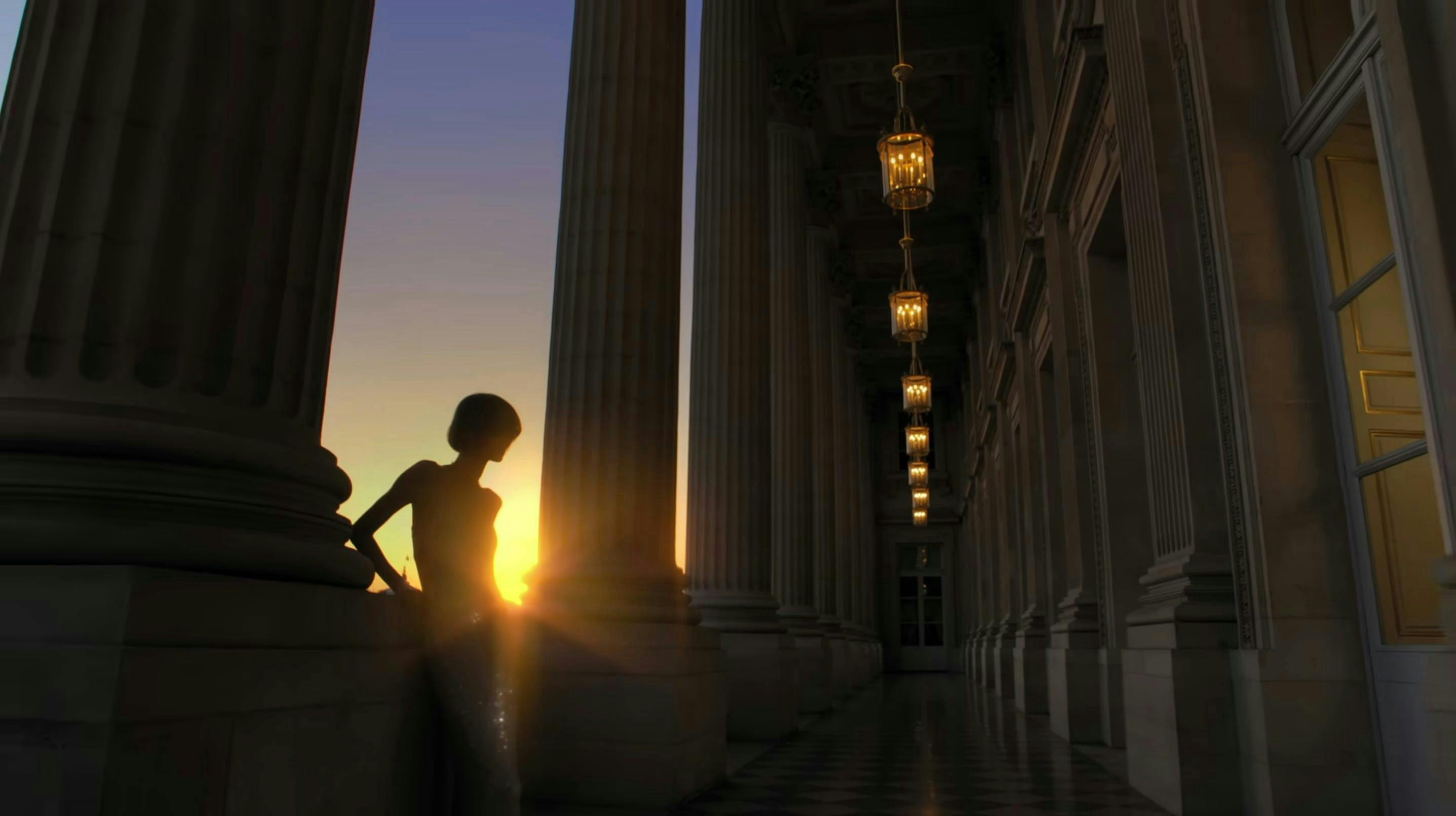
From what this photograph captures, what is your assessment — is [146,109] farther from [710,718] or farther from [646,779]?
[710,718]

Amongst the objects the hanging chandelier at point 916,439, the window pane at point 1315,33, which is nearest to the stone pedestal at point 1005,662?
the hanging chandelier at point 916,439

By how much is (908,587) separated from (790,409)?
2236 centimetres

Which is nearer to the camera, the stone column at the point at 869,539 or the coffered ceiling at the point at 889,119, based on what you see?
the coffered ceiling at the point at 889,119

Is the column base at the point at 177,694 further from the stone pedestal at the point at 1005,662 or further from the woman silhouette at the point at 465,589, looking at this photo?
the stone pedestal at the point at 1005,662

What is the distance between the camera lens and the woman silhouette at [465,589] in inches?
109

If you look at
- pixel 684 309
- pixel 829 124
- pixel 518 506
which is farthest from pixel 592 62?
pixel 829 124

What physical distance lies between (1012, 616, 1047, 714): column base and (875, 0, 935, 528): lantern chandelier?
13.5ft

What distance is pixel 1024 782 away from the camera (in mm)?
6742

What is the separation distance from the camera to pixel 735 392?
1020cm

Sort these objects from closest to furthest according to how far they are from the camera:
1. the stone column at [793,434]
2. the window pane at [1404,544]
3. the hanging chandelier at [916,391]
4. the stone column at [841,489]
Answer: the window pane at [1404,544]
the stone column at [793,434]
the hanging chandelier at [916,391]
the stone column at [841,489]

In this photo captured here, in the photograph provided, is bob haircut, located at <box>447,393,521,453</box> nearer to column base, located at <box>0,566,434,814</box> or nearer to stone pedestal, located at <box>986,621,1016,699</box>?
column base, located at <box>0,566,434,814</box>

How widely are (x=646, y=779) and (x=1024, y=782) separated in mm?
2862

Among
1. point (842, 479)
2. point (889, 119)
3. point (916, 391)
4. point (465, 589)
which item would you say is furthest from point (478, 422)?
point (842, 479)

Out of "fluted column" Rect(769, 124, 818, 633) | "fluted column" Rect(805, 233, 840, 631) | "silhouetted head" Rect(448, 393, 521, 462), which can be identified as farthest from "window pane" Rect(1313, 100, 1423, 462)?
"fluted column" Rect(805, 233, 840, 631)
